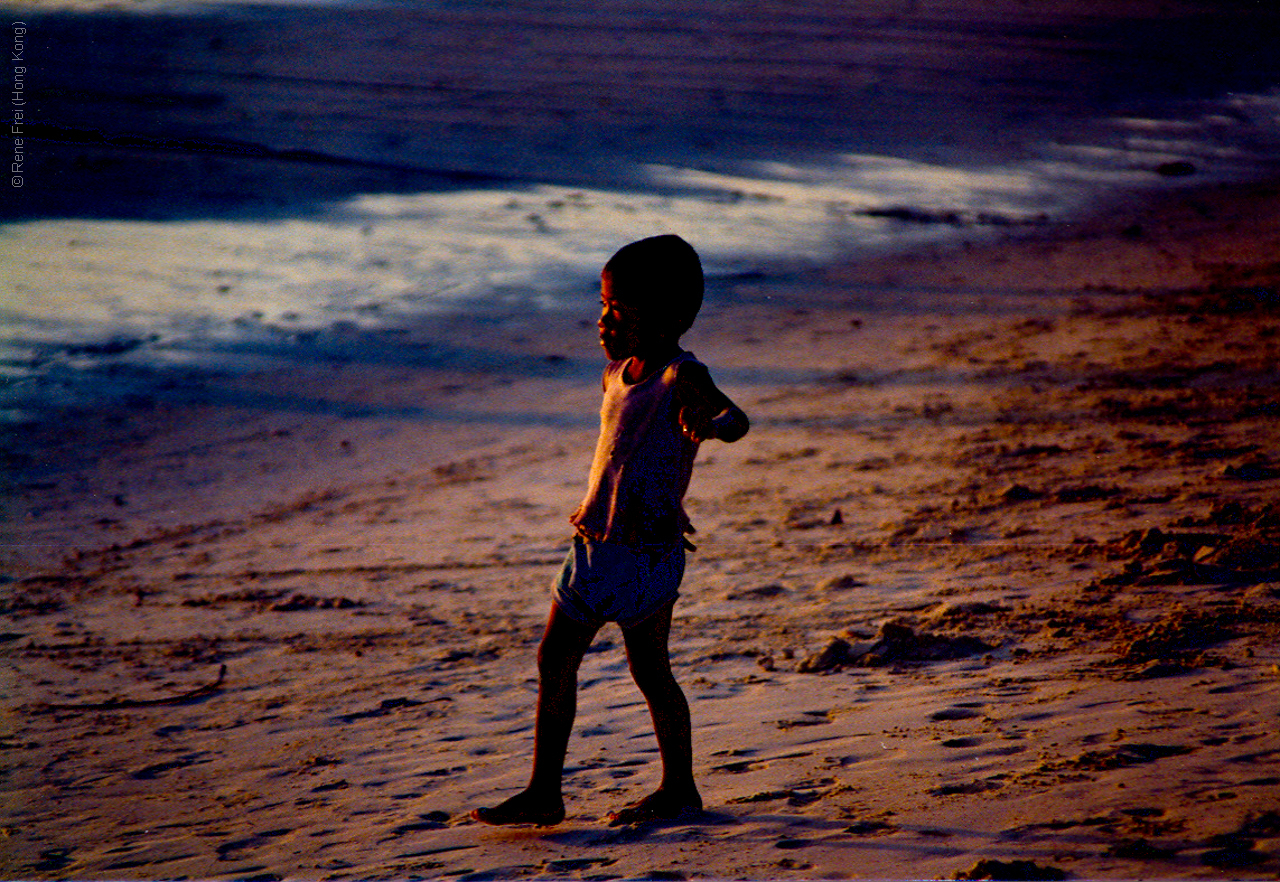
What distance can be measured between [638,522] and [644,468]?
14cm

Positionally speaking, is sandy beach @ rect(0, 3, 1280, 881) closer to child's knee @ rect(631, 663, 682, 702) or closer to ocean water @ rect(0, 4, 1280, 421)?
child's knee @ rect(631, 663, 682, 702)

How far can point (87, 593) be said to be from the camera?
6160 mm

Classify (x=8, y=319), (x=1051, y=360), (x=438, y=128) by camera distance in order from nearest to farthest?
(x=1051, y=360), (x=8, y=319), (x=438, y=128)

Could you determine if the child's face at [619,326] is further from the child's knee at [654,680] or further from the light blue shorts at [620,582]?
the child's knee at [654,680]

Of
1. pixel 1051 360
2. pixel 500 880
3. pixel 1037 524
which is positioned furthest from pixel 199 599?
pixel 1051 360

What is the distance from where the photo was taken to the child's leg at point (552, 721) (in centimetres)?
341

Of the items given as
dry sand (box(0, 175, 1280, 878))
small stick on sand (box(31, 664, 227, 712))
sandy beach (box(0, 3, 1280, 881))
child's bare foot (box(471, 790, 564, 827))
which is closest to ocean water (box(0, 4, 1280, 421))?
sandy beach (box(0, 3, 1280, 881))

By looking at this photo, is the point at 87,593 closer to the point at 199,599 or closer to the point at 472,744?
the point at 199,599

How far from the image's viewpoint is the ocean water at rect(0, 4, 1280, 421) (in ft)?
35.8

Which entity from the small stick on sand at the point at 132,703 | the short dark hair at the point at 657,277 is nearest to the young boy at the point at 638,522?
the short dark hair at the point at 657,277

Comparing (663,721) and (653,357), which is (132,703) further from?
(653,357)

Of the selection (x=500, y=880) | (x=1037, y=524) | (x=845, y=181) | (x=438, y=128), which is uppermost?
(x=438, y=128)

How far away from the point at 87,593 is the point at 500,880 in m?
3.70

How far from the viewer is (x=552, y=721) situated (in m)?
3.45
